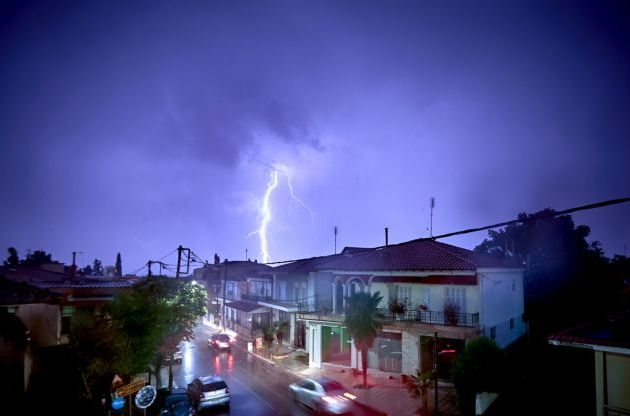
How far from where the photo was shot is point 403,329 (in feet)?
81.4

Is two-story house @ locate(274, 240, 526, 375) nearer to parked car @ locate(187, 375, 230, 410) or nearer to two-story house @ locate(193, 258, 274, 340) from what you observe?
parked car @ locate(187, 375, 230, 410)

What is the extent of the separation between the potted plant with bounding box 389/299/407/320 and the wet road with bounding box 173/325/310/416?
28.2 ft

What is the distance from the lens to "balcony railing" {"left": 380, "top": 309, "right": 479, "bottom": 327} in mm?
22844

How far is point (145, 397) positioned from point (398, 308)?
16547 mm

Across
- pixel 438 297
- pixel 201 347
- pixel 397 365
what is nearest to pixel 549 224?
pixel 438 297

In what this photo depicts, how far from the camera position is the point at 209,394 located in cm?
1948

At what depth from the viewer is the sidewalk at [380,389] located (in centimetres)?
1961

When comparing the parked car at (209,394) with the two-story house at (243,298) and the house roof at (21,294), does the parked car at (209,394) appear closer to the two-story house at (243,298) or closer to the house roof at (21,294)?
the house roof at (21,294)

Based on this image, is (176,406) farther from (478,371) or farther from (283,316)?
(283,316)

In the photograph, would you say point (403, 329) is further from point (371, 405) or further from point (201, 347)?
point (201, 347)

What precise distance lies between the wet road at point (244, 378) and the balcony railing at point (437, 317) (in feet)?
28.1

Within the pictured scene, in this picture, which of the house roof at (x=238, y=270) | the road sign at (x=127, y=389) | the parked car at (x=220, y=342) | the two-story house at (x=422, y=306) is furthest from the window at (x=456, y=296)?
the house roof at (x=238, y=270)

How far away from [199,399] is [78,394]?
5.65m

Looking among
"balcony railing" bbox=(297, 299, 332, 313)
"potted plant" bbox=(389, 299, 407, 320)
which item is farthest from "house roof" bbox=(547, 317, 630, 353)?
"balcony railing" bbox=(297, 299, 332, 313)
